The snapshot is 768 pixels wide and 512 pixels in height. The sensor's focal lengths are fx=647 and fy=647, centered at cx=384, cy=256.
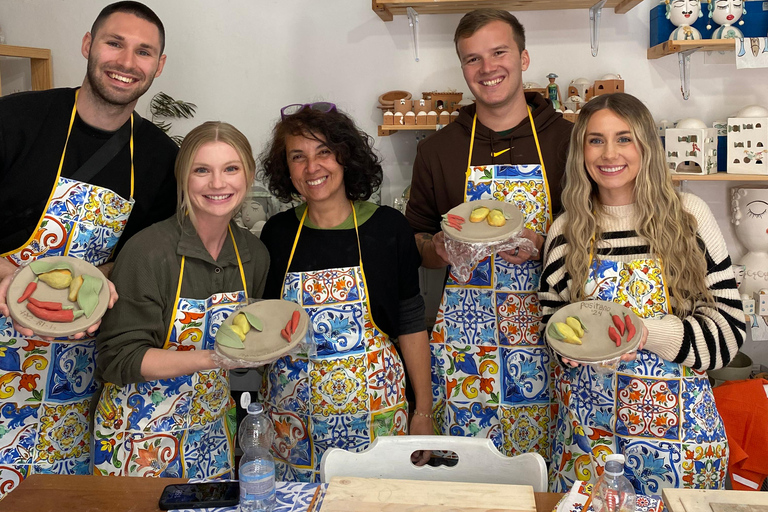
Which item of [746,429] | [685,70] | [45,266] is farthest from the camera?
[685,70]

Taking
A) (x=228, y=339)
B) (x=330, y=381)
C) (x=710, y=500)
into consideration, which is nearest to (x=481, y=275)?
(x=330, y=381)

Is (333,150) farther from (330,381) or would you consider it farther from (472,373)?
(472,373)

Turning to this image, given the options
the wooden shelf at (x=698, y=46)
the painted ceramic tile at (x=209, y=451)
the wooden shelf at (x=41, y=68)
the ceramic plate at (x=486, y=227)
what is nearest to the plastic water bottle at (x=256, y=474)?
the painted ceramic tile at (x=209, y=451)

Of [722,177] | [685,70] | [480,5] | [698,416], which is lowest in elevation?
[698,416]

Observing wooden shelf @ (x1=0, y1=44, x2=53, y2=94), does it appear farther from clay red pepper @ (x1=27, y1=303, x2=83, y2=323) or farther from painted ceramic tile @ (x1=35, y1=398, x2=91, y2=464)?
clay red pepper @ (x1=27, y1=303, x2=83, y2=323)

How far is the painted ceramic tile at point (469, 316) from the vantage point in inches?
86.9

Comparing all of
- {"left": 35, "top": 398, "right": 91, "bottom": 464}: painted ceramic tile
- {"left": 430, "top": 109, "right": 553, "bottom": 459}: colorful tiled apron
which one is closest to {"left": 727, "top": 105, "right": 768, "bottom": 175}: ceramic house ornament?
{"left": 430, "top": 109, "right": 553, "bottom": 459}: colorful tiled apron

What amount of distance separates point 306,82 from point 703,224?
6.72ft

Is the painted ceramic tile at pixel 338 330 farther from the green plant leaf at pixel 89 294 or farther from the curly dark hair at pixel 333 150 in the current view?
the green plant leaf at pixel 89 294

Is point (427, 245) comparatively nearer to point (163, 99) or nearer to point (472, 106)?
point (472, 106)

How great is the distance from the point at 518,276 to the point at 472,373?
370 millimetres

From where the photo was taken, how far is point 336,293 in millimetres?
1984

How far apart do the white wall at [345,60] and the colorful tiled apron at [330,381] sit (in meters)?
1.28

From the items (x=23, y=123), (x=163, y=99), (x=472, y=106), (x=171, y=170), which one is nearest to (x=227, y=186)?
(x=171, y=170)
